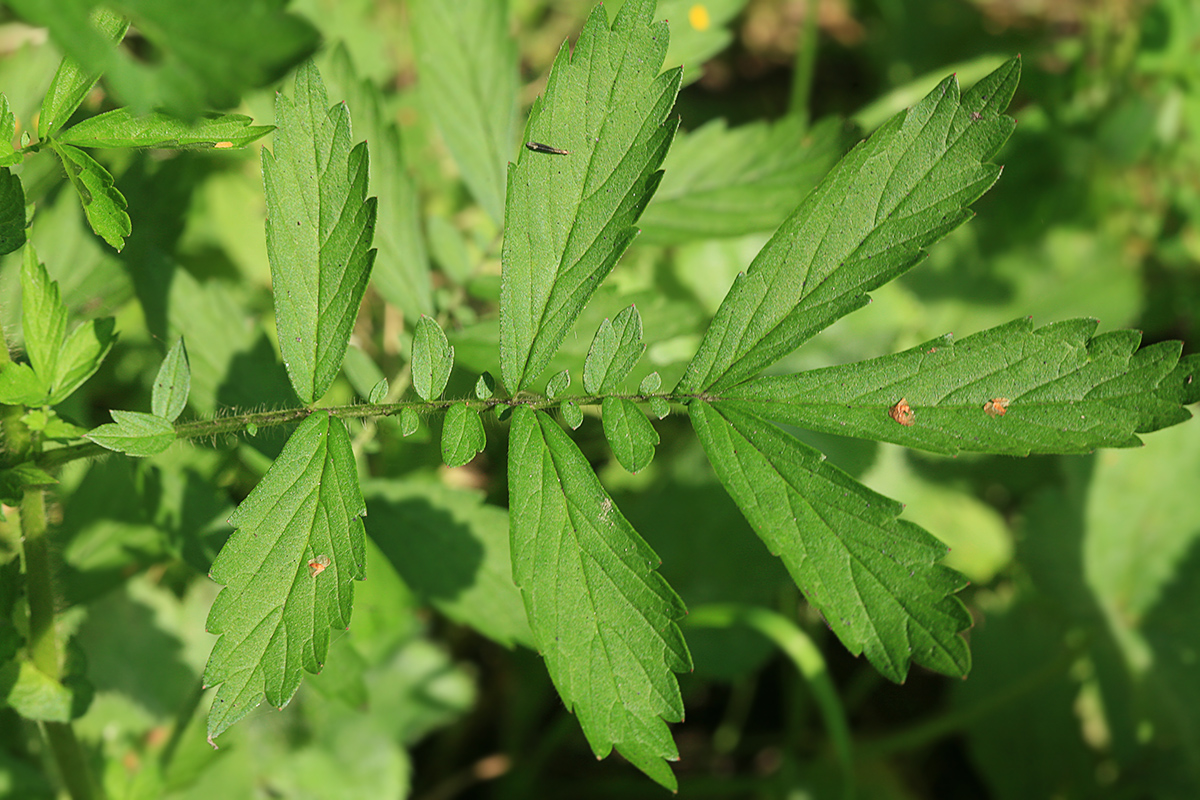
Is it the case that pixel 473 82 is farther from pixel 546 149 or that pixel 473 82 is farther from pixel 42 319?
pixel 42 319

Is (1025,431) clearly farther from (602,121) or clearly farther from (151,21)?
(151,21)

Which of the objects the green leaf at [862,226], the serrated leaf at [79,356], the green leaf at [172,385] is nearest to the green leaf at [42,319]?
the serrated leaf at [79,356]

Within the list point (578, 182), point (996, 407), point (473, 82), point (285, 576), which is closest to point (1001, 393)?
point (996, 407)

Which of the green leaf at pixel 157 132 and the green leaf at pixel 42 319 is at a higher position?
the green leaf at pixel 157 132

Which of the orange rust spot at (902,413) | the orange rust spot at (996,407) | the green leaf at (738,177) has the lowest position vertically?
the green leaf at (738,177)

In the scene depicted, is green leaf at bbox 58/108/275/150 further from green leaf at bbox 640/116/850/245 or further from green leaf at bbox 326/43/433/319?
green leaf at bbox 640/116/850/245

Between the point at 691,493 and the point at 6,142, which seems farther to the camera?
the point at 691,493

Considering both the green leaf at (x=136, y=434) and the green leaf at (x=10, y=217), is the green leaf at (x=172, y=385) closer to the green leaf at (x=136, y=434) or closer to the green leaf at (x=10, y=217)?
the green leaf at (x=136, y=434)
